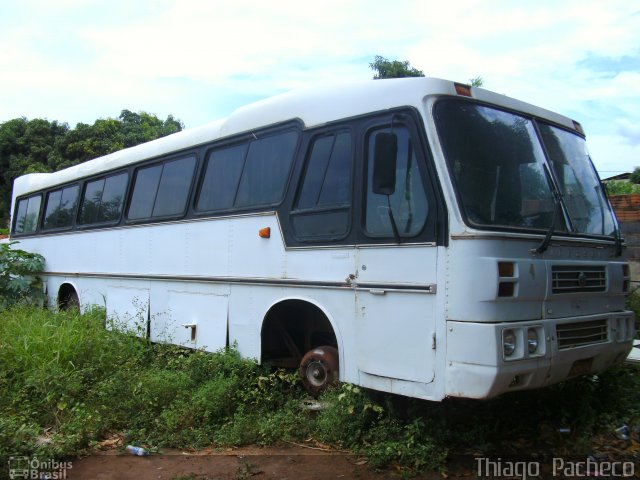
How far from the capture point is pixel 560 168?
468cm

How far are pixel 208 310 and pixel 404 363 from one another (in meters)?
2.73

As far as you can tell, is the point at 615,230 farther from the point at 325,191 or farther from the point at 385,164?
the point at 325,191

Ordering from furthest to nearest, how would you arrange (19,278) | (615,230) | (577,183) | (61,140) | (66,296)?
(61,140)
(66,296)
(19,278)
(615,230)
(577,183)

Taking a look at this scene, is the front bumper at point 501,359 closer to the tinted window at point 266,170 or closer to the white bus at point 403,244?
the white bus at point 403,244

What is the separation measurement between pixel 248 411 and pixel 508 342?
251cm

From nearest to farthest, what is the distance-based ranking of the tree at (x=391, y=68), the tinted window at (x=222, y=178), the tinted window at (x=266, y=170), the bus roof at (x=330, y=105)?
the bus roof at (x=330, y=105) < the tinted window at (x=266, y=170) < the tinted window at (x=222, y=178) < the tree at (x=391, y=68)

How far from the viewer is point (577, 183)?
4.82 m

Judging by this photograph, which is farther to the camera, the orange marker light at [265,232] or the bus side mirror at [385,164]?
the orange marker light at [265,232]

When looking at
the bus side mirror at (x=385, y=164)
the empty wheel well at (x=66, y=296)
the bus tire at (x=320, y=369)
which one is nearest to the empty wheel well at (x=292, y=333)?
the bus tire at (x=320, y=369)

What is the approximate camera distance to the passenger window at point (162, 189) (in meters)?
6.68

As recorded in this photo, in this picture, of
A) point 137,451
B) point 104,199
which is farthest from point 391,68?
point 137,451

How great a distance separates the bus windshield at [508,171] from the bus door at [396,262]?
0.28m

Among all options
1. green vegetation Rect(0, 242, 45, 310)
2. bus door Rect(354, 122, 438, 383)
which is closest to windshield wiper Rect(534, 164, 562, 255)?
bus door Rect(354, 122, 438, 383)

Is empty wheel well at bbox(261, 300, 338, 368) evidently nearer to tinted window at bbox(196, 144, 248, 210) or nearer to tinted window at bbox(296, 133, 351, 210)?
tinted window at bbox(296, 133, 351, 210)
